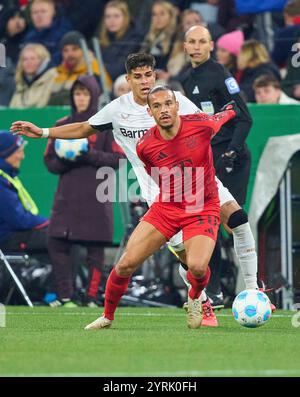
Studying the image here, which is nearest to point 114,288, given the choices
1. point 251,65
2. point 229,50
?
point 251,65

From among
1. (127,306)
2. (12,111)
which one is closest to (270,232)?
(127,306)

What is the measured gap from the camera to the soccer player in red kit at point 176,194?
10445 mm

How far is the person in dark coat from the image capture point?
48.1 ft

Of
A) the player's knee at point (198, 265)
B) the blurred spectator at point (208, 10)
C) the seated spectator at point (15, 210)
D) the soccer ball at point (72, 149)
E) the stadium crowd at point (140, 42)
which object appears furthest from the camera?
the blurred spectator at point (208, 10)

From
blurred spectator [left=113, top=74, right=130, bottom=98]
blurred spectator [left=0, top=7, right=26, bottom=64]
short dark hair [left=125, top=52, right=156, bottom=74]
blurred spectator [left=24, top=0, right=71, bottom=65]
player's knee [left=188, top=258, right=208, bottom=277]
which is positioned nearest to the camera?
player's knee [left=188, top=258, right=208, bottom=277]

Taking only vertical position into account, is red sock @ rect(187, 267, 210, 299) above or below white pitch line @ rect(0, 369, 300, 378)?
above

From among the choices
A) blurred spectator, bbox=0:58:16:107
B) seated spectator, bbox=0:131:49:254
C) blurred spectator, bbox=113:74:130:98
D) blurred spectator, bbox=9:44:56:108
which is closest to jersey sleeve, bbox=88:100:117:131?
seated spectator, bbox=0:131:49:254

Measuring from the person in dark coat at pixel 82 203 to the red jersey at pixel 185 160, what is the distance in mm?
4043

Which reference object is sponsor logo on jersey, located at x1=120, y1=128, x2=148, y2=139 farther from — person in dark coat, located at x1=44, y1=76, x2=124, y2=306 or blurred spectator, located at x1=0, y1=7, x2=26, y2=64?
blurred spectator, located at x1=0, y1=7, x2=26, y2=64

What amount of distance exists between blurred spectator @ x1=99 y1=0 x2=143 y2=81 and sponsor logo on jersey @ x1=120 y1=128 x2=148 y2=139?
569 cm

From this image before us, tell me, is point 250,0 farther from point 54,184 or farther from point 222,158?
point 222,158

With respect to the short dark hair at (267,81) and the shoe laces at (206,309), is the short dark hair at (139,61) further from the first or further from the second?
the short dark hair at (267,81)

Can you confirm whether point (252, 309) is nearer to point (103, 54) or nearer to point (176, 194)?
point (176, 194)

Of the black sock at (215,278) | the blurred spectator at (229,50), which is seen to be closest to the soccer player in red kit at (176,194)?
the black sock at (215,278)
